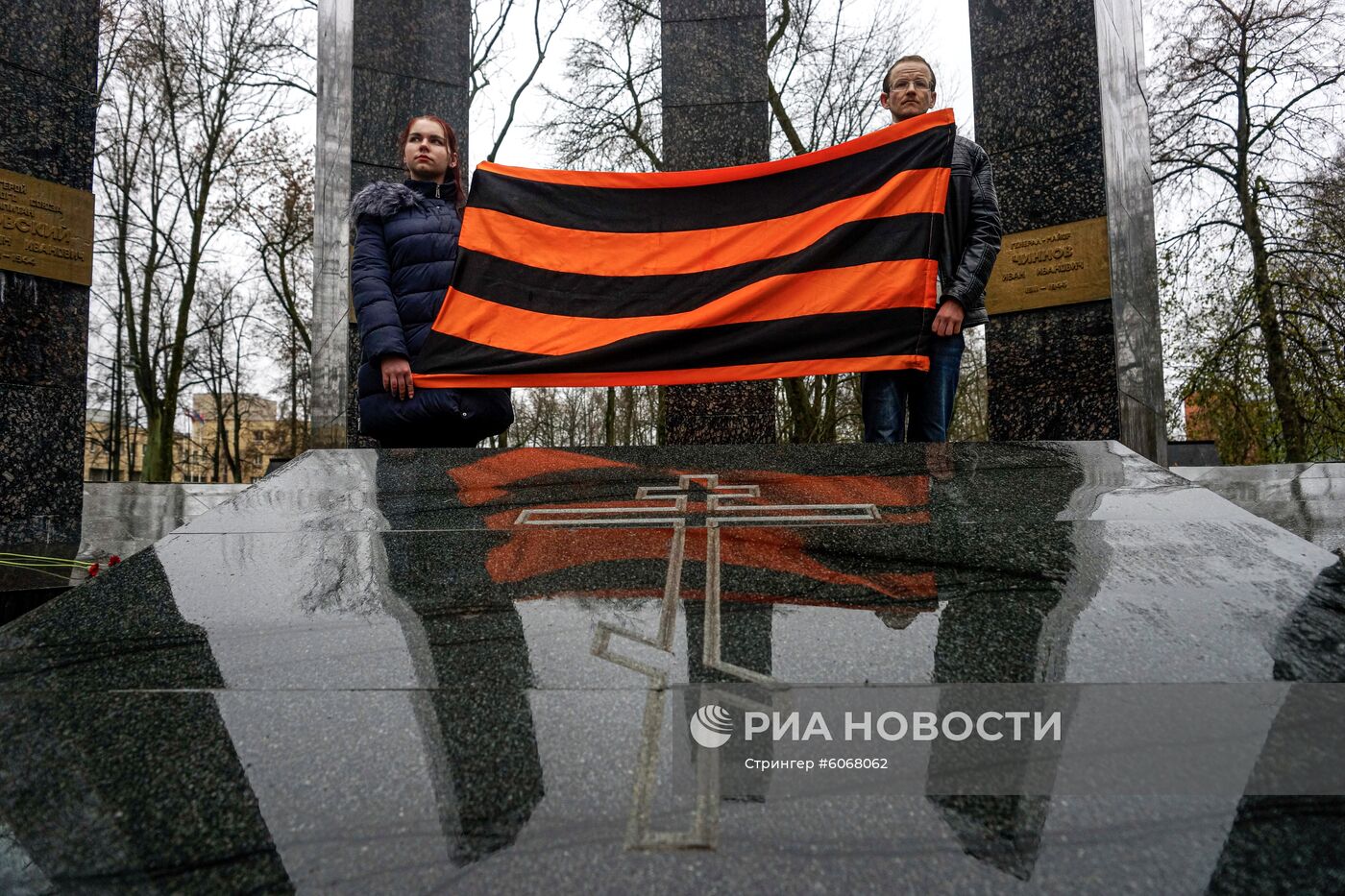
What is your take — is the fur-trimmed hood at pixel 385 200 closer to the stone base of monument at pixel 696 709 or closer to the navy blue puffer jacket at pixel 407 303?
the navy blue puffer jacket at pixel 407 303

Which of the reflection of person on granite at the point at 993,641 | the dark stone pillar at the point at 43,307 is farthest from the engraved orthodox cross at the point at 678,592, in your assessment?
the dark stone pillar at the point at 43,307

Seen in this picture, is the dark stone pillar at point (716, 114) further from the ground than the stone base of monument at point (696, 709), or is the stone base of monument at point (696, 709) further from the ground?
the dark stone pillar at point (716, 114)

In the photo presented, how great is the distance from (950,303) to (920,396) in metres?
0.40

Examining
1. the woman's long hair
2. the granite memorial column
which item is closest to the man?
the woman's long hair

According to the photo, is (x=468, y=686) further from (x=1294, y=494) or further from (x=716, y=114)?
(x=1294, y=494)

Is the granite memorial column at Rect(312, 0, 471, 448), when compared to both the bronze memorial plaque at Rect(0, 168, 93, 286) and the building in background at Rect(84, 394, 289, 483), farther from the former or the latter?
the building in background at Rect(84, 394, 289, 483)


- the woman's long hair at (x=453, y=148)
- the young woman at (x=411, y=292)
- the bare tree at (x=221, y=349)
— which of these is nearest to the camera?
the young woman at (x=411, y=292)

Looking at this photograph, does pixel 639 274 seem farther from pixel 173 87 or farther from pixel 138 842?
pixel 173 87

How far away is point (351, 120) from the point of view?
582cm

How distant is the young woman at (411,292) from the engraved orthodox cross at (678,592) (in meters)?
1.22

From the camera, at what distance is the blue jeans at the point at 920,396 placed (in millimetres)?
3518

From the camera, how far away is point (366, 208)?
342 centimetres

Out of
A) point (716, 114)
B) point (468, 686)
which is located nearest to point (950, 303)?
point (468, 686)

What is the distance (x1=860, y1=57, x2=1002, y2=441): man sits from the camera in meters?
3.50
